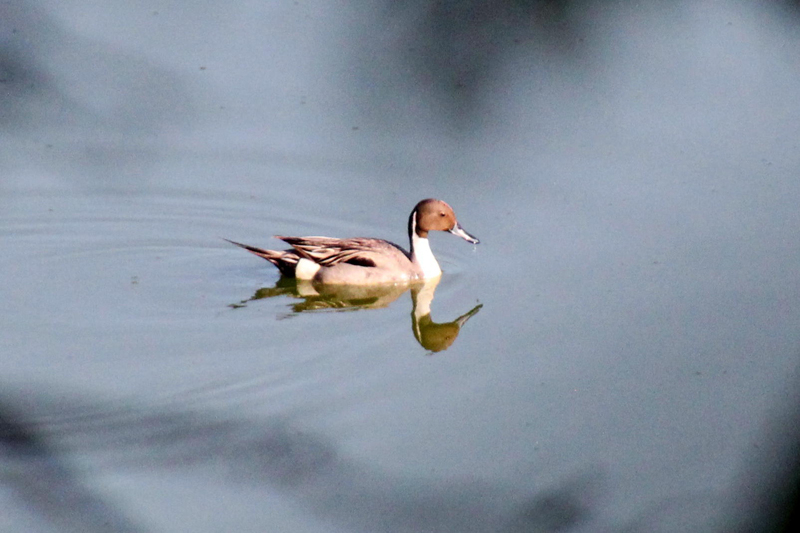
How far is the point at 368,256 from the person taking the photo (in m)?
Answer: 6.78

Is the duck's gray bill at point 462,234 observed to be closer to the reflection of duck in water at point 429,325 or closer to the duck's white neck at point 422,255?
the duck's white neck at point 422,255

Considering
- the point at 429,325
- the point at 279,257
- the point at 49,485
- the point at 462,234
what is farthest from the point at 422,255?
the point at 49,485

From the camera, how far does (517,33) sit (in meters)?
3.19

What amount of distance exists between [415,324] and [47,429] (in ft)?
7.72

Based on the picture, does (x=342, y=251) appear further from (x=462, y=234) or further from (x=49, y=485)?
(x=49, y=485)

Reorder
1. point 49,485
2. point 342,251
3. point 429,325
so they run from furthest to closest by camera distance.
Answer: point 342,251 < point 429,325 < point 49,485

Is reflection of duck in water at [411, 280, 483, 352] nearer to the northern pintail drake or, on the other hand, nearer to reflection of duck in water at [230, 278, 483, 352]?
reflection of duck in water at [230, 278, 483, 352]

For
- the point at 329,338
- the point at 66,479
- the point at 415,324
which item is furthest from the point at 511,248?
the point at 66,479

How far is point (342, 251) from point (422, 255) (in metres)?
0.56

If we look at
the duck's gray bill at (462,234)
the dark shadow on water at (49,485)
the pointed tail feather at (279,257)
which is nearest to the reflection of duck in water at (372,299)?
the pointed tail feather at (279,257)

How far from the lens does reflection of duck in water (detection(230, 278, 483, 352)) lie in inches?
243

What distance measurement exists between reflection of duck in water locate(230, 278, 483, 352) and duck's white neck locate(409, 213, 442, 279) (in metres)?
0.06

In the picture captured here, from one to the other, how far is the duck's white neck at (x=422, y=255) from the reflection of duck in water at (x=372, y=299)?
63mm

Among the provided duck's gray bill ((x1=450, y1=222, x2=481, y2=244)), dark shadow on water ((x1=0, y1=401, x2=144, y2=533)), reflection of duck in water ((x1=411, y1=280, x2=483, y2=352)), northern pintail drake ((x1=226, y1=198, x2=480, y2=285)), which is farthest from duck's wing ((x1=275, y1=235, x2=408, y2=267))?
dark shadow on water ((x1=0, y1=401, x2=144, y2=533))
